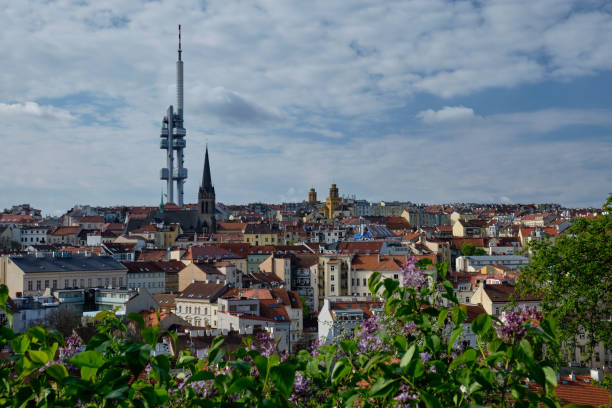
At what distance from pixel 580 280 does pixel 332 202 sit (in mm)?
157269

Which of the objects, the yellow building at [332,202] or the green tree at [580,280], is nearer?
the green tree at [580,280]

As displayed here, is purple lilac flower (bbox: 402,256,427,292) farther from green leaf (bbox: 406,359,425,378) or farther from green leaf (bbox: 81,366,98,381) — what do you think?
green leaf (bbox: 81,366,98,381)

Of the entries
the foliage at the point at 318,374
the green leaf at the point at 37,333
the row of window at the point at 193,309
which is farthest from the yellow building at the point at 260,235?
the green leaf at the point at 37,333

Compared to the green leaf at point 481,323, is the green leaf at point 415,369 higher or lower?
lower

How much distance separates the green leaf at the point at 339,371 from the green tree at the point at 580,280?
862 cm

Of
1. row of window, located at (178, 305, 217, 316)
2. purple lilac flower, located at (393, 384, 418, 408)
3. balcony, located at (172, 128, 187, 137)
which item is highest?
balcony, located at (172, 128, 187, 137)

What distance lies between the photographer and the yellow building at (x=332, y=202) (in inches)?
6673

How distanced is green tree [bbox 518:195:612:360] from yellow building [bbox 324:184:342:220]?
504 ft

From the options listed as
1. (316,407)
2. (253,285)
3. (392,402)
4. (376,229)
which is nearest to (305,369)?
(316,407)

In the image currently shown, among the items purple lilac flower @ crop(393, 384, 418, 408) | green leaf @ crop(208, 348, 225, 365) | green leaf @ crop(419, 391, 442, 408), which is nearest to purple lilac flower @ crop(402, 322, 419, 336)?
purple lilac flower @ crop(393, 384, 418, 408)

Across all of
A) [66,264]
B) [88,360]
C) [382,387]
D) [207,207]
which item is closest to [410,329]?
A: [382,387]

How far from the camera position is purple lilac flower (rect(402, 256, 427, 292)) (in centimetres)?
501

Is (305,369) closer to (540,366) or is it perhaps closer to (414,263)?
(414,263)

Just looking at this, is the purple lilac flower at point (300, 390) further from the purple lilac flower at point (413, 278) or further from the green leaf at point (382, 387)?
the purple lilac flower at point (413, 278)
